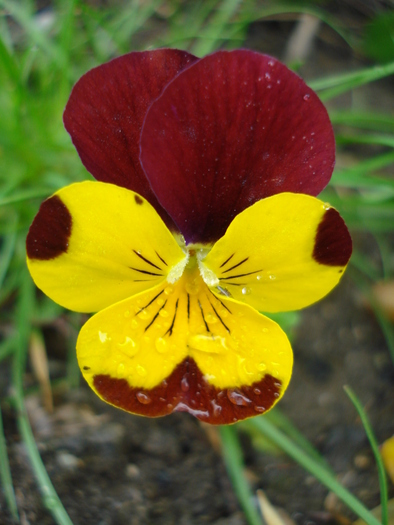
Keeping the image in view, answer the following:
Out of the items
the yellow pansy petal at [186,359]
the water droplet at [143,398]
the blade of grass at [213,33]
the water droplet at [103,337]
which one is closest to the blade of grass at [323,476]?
the yellow pansy petal at [186,359]

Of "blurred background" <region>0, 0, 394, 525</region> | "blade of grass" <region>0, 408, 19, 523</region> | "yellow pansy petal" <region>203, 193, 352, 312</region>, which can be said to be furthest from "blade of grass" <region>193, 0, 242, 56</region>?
"blade of grass" <region>0, 408, 19, 523</region>

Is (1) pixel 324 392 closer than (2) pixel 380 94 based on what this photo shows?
Yes

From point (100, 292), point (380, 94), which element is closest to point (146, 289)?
point (100, 292)

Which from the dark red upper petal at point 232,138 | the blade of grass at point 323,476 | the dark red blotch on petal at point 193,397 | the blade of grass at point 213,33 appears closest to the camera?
the dark red upper petal at point 232,138

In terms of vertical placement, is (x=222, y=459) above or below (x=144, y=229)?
below

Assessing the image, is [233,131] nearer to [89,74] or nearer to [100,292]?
[89,74]

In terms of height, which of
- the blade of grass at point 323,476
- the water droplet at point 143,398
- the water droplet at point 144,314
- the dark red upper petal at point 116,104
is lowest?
the blade of grass at point 323,476

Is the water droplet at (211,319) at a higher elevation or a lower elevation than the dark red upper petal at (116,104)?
lower

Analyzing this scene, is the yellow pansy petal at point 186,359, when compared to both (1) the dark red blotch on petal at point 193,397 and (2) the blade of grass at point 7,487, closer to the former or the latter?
(1) the dark red blotch on petal at point 193,397
